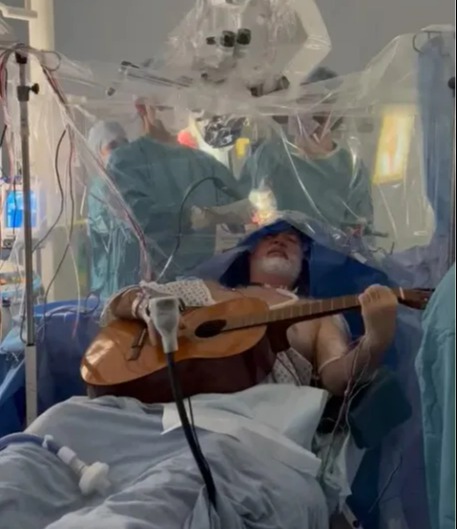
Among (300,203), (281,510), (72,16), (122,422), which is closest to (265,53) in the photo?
(300,203)

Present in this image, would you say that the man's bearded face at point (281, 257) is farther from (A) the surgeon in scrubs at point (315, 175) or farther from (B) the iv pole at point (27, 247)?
(B) the iv pole at point (27, 247)

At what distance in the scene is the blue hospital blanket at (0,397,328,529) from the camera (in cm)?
118

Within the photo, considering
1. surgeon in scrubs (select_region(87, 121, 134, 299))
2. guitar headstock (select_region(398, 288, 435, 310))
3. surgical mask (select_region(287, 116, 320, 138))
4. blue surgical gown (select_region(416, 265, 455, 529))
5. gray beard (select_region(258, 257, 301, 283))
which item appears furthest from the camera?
surgical mask (select_region(287, 116, 320, 138))

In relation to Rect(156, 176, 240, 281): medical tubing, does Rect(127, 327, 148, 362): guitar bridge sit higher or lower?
lower

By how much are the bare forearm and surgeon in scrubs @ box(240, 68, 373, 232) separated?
1.71 ft

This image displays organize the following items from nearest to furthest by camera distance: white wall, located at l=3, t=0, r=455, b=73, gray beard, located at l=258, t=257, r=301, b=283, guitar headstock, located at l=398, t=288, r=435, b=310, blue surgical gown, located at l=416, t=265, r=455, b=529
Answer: blue surgical gown, located at l=416, t=265, r=455, b=529 → guitar headstock, located at l=398, t=288, r=435, b=310 → gray beard, located at l=258, t=257, r=301, b=283 → white wall, located at l=3, t=0, r=455, b=73

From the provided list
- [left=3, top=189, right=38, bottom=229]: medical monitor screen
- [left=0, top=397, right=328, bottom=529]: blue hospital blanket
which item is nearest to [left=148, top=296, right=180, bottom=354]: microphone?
[left=0, top=397, right=328, bottom=529]: blue hospital blanket

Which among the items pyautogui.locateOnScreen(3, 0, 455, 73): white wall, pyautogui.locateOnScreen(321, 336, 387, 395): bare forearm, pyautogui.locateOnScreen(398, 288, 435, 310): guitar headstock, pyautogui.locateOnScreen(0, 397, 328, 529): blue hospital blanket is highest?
pyautogui.locateOnScreen(3, 0, 455, 73): white wall

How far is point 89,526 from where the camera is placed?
110cm

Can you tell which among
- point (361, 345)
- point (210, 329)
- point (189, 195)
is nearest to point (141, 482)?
point (210, 329)

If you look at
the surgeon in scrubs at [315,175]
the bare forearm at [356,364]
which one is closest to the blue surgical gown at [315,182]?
Result: the surgeon in scrubs at [315,175]

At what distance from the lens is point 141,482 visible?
1269 mm

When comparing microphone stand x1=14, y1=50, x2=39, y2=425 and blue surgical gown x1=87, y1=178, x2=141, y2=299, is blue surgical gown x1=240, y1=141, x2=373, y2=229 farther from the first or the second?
microphone stand x1=14, y1=50, x2=39, y2=425

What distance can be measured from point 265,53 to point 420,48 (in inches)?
27.5
